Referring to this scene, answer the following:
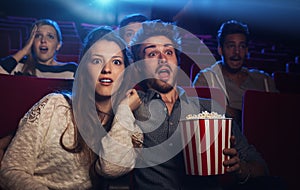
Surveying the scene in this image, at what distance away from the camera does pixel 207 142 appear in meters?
0.45

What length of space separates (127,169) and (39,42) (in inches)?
29.2

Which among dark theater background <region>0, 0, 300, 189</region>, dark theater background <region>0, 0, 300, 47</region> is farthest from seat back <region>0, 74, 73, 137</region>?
dark theater background <region>0, 0, 300, 47</region>

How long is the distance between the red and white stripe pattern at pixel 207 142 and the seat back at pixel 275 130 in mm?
261

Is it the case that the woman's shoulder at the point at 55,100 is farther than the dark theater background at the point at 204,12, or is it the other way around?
the dark theater background at the point at 204,12

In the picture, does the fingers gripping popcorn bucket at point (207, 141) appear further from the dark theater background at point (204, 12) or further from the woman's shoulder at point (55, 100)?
the dark theater background at point (204, 12)

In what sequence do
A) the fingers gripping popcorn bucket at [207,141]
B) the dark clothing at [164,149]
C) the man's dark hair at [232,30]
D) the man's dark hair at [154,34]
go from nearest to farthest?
the fingers gripping popcorn bucket at [207,141], the dark clothing at [164,149], the man's dark hair at [154,34], the man's dark hair at [232,30]

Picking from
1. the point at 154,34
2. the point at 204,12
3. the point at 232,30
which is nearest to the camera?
the point at 154,34

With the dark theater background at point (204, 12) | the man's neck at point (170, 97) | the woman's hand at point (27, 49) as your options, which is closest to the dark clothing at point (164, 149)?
the man's neck at point (170, 97)

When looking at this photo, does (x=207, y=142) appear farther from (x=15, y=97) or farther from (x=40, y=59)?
(x=40, y=59)

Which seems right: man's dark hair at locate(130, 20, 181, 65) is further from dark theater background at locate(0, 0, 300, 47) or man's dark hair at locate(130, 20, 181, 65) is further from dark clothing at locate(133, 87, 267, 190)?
dark theater background at locate(0, 0, 300, 47)

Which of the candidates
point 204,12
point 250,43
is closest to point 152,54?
point 250,43

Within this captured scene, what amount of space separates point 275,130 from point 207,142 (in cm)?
32

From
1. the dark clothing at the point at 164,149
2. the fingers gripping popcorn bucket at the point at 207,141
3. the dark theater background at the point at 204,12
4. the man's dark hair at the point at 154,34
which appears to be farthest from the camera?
the dark theater background at the point at 204,12

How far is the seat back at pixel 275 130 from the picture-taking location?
707mm
